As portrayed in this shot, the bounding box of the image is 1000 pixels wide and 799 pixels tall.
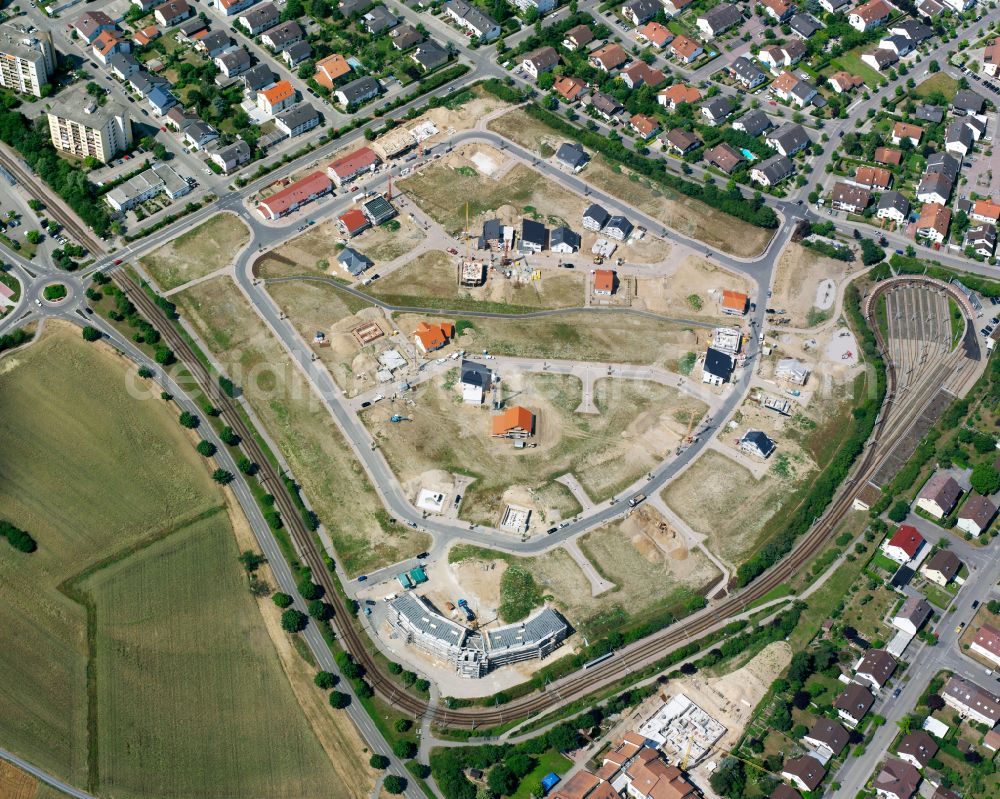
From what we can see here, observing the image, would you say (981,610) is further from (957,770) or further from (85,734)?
(85,734)

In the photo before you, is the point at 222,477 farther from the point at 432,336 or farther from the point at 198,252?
the point at 198,252

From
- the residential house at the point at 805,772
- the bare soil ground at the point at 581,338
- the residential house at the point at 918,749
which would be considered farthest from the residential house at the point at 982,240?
the residential house at the point at 805,772

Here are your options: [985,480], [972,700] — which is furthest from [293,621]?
[985,480]

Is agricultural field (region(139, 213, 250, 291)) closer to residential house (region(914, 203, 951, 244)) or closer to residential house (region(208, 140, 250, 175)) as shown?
residential house (region(208, 140, 250, 175))

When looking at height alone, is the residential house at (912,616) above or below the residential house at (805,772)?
above

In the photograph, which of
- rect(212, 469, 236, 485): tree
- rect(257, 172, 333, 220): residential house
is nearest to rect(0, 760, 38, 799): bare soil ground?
rect(212, 469, 236, 485): tree

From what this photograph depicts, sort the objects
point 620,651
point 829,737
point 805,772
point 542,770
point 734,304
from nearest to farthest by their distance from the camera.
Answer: point 805,772
point 542,770
point 829,737
point 620,651
point 734,304

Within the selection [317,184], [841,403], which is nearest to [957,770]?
[841,403]

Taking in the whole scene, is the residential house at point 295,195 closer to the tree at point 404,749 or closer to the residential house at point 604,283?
the residential house at point 604,283
